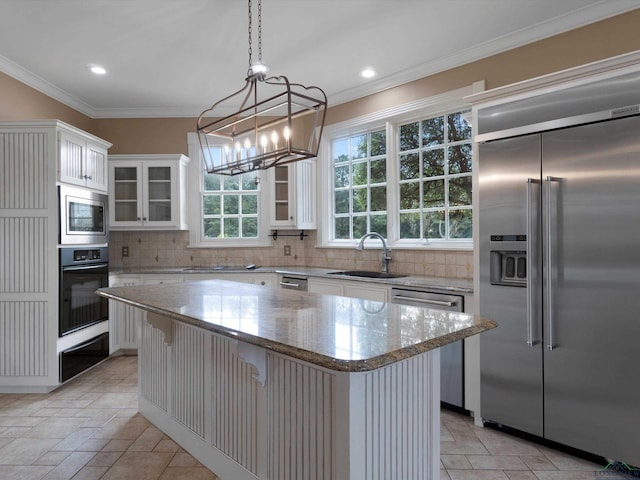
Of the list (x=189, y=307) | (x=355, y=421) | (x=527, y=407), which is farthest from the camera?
(x=527, y=407)

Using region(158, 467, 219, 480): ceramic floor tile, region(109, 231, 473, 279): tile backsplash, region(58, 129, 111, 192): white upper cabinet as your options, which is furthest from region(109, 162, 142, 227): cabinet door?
region(158, 467, 219, 480): ceramic floor tile

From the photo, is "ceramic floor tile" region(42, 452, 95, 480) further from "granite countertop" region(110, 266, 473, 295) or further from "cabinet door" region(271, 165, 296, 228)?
"cabinet door" region(271, 165, 296, 228)

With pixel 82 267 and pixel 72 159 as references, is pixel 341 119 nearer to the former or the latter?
pixel 72 159

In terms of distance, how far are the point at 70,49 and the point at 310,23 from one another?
1.96 metres

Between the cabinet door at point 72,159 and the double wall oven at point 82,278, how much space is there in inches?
3.8

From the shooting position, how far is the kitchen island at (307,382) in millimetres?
1329

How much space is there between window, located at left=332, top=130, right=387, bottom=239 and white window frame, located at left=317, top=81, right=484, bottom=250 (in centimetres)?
8

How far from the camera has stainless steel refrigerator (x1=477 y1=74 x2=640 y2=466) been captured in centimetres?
207

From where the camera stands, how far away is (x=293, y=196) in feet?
14.7

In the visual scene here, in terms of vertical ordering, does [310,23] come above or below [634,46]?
above

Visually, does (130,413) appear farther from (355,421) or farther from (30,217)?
(355,421)

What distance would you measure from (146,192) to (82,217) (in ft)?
3.19

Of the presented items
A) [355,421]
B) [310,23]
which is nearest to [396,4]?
[310,23]

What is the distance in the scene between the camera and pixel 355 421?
134 centimetres
